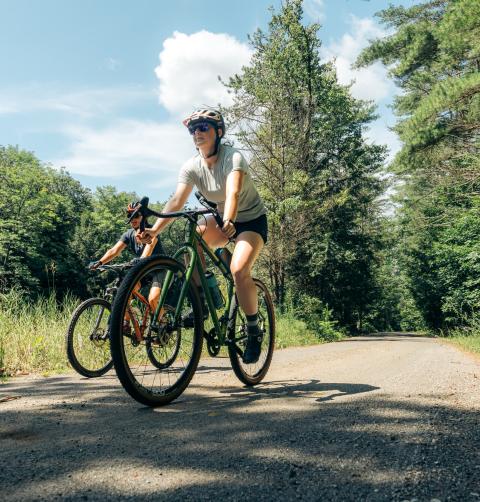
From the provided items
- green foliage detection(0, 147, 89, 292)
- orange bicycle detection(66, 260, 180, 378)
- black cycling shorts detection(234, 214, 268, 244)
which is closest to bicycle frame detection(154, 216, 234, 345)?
black cycling shorts detection(234, 214, 268, 244)

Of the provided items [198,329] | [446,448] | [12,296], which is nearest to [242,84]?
[12,296]

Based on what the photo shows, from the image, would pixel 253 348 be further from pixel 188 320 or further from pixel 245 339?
pixel 188 320

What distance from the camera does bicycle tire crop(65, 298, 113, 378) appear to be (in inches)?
186

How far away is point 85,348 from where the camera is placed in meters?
5.03

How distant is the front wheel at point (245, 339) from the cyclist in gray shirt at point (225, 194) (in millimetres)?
95

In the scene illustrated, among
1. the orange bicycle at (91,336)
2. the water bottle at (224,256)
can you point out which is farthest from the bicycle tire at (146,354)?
the orange bicycle at (91,336)

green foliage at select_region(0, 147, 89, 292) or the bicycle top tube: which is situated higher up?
green foliage at select_region(0, 147, 89, 292)

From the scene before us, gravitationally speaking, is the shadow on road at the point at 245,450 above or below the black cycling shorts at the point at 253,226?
below

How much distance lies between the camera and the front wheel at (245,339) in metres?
3.71

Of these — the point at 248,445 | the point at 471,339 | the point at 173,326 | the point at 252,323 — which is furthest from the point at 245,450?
the point at 471,339

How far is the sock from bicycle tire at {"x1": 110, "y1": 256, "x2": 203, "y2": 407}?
0.66 m

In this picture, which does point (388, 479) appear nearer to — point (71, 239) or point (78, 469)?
point (78, 469)

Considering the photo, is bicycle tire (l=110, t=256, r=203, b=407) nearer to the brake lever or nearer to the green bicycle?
the green bicycle

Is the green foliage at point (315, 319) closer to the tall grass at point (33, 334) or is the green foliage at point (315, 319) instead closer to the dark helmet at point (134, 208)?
the tall grass at point (33, 334)
